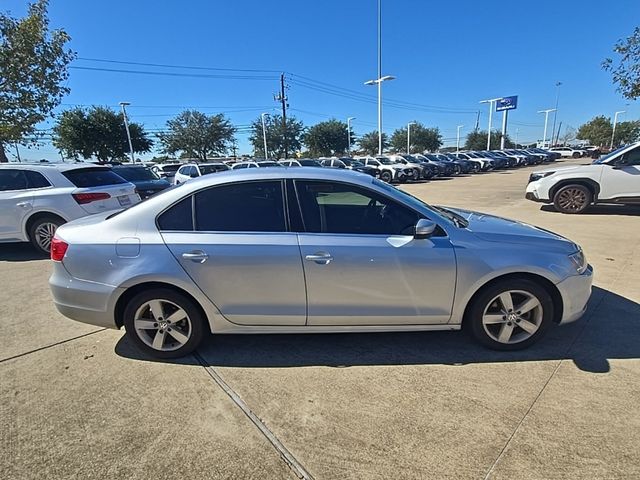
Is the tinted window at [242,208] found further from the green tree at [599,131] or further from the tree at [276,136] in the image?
the green tree at [599,131]

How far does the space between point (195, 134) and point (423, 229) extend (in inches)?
2100

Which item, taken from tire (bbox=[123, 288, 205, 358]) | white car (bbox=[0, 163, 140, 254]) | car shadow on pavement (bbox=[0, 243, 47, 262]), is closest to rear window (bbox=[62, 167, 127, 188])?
white car (bbox=[0, 163, 140, 254])

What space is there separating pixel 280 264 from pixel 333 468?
1401mm

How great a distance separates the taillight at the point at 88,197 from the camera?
19.8ft

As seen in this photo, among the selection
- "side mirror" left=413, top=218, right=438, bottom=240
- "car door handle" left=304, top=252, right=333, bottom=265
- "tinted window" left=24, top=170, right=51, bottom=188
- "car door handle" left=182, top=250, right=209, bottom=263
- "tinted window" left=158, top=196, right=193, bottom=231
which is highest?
"tinted window" left=24, top=170, right=51, bottom=188

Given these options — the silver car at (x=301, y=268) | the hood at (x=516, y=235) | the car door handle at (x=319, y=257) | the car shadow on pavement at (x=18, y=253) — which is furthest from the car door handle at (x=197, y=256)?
the car shadow on pavement at (x=18, y=253)

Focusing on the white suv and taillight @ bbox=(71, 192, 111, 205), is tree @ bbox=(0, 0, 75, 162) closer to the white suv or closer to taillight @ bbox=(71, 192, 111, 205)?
taillight @ bbox=(71, 192, 111, 205)

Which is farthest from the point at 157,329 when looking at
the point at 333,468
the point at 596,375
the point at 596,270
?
the point at 596,270

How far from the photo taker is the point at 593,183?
8.68 meters

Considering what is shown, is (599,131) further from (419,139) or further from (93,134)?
(93,134)

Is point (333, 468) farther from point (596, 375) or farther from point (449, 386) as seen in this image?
point (596, 375)

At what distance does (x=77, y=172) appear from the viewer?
6270mm

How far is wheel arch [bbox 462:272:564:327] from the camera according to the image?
2854 millimetres

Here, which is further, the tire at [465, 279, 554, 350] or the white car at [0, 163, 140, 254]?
the white car at [0, 163, 140, 254]
